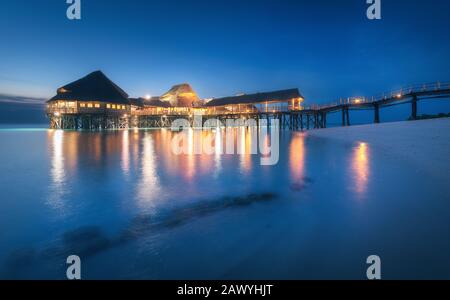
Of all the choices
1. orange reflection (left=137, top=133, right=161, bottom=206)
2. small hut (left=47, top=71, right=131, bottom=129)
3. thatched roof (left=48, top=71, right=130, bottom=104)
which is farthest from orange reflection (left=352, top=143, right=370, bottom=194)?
thatched roof (left=48, top=71, right=130, bottom=104)

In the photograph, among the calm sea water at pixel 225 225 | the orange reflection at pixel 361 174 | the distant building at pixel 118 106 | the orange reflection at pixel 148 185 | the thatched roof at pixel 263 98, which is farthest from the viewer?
the distant building at pixel 118 106

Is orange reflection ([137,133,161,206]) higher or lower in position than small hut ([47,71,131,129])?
lower

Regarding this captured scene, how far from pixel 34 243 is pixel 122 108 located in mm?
44842

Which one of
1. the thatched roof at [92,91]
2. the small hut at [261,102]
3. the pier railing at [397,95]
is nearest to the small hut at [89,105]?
the thatched roof at [92,91]

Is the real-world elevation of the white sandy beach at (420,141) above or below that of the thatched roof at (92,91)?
below

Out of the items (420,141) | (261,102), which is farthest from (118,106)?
(420,141)

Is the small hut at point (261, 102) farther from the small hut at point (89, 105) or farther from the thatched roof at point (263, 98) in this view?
the small hut at point (89, 105)

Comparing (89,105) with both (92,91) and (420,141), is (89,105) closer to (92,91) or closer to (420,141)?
(92,91)

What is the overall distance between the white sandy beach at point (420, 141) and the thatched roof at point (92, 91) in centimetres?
4015

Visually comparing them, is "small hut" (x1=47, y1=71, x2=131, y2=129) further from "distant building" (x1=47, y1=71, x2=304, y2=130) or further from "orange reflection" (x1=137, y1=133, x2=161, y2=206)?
"orange reflection" (x1=137, y1=133, x2=161, y2=206)

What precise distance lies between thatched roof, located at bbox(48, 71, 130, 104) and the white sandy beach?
1581 inches

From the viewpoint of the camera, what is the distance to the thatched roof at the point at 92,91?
39.2 m

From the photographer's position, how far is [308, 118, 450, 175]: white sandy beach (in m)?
10.1
